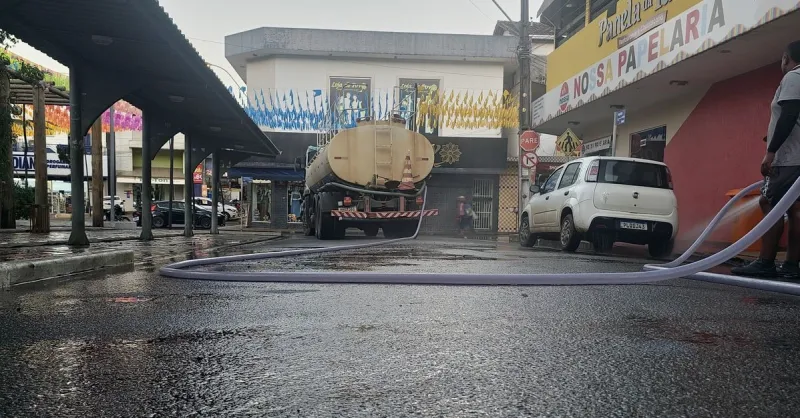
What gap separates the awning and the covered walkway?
37.9ft

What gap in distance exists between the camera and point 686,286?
4.95 metres

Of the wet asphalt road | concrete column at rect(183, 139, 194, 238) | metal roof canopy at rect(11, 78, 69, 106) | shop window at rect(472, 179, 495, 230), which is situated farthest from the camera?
shop window at rect(472, 179, 495, 230)

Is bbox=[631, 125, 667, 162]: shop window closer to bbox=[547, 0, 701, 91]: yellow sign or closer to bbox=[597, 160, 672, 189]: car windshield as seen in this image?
bbox=[547, 0, 701, 91]: yellow sign

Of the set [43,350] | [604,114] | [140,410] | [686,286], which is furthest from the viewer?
[604,114]

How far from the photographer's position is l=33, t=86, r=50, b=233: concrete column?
51.9 ft

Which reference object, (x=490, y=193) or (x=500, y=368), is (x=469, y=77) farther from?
(x=500, y=368)

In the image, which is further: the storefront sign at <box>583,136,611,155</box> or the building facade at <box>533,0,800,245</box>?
the storefront sign at <box>583,136,611,155</box>

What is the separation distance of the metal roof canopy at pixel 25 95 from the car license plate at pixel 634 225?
17383mm

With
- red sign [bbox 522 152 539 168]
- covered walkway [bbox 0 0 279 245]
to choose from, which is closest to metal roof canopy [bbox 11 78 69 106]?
covered walkway [bbox 0 0 279 245]

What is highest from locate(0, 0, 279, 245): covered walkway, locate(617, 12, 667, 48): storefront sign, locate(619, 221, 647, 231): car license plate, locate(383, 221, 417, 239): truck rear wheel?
locate(617, 12, 667, 48): storefront sign

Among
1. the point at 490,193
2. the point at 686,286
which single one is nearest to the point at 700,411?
the point at 686,286

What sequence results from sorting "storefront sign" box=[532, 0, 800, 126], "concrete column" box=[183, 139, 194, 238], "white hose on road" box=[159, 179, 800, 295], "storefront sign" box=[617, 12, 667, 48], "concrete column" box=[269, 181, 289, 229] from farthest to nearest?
"concrete column" box=[269, 181, 289, 229] < "concrete column" box=[183, 139, 194, 238] < "storefront sign" box=[617, 12, 667, 48] < "storefront sign" box=[532, 0, 800, 126] < "white hose on road" box=[159, 179, 800, 295]

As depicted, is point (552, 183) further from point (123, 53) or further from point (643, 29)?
point (123, 53)

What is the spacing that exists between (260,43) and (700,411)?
25.7 m
